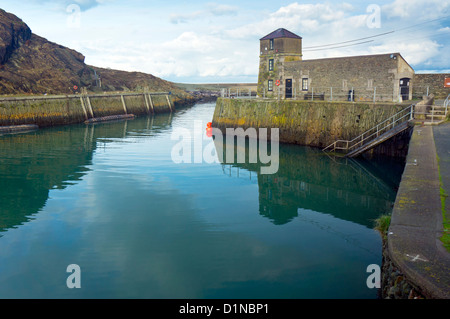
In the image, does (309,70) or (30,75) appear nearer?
(309,70)

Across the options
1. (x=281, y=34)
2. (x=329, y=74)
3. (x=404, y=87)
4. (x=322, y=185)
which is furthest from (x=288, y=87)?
(x=322, y=185)

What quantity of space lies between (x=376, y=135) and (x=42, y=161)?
819 inches

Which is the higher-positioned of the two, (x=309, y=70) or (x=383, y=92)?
(x=309, y=70)

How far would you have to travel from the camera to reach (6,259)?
36.5 ft

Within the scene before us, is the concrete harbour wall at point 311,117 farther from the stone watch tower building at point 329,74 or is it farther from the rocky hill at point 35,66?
the rocky hill at point 35,66

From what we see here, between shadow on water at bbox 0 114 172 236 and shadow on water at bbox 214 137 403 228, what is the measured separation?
910 cm

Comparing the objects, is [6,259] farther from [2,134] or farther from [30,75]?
[30,75]

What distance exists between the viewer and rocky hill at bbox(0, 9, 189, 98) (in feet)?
184

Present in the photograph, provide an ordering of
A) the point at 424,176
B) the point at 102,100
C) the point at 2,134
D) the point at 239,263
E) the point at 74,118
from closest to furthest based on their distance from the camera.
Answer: the point at 239,263 → the point at 424,176 → the point at 2,134 → the point at 74,118 → the point at 102,100

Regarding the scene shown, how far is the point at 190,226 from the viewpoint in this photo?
13.6 meters

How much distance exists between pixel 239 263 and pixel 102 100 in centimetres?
4542

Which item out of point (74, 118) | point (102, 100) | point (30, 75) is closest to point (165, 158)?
point (74, 118)

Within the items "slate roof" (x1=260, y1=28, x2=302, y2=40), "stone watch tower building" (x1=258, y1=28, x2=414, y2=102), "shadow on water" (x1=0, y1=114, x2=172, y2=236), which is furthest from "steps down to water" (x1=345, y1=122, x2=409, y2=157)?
"slate roof" (x1=260, y1=28, x2=302, y2=40)

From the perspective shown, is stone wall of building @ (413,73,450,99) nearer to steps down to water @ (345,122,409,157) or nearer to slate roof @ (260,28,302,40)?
steps down to water @ (345,122,409,157)
